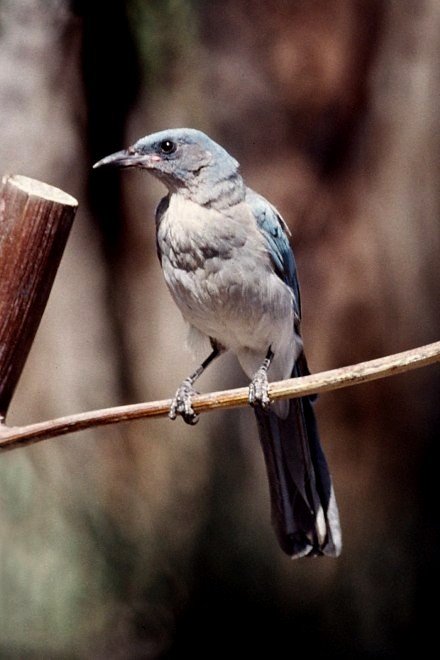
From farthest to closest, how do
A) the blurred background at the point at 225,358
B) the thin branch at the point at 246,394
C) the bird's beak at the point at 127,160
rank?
1. the blurred background at the point at 225,358
2. the bird's beak at the point at 127,160
3. the thin branch at the point at 246,394

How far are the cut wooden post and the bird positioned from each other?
164 mm

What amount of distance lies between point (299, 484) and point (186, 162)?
0.66 m

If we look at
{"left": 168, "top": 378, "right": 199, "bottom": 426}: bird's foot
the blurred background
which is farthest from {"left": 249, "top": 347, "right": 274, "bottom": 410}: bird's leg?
the blurred background

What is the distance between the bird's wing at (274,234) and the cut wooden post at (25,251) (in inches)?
17.4

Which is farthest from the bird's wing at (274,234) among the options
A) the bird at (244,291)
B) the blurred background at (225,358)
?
the blurred background at (225,358)

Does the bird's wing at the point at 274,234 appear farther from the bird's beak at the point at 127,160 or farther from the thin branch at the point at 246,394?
the thin branch at the point at 246,394

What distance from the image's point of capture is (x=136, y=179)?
3285 millimetres

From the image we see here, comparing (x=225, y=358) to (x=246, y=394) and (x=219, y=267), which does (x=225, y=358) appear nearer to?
(x=219, y=267)

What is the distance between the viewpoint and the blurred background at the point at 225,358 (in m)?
3.22

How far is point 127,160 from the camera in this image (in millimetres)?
1837

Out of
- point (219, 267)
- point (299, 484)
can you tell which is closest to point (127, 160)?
point (219, 267)

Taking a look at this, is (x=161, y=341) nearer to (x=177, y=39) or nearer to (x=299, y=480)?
(x=177, y=39)

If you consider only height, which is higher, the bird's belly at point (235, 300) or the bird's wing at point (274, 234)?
the bird's wing at point (274, 234)

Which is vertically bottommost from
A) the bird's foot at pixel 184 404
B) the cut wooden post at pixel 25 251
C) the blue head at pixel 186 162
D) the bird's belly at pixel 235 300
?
the bird's foot at pixel 184 404
